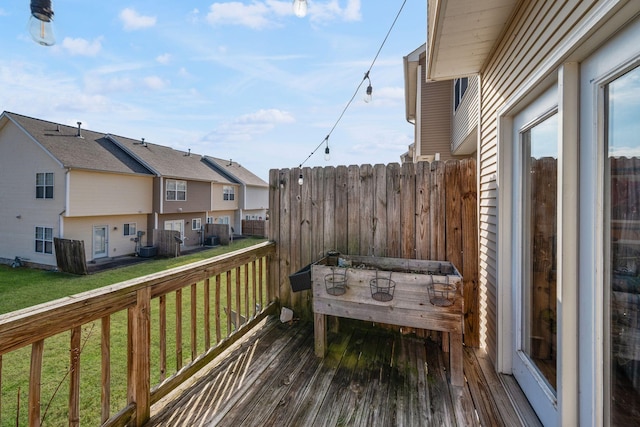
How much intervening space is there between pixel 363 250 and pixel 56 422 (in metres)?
3.23

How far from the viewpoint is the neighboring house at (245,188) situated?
66.3 ft

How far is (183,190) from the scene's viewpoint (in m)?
15.8

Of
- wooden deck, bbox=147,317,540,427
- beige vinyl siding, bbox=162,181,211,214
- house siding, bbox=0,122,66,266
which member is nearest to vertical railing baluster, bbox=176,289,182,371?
wooden deck, bbox=147,317,540,427

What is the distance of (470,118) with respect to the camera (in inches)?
195

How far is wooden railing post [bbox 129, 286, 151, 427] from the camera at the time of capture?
5.70 feet

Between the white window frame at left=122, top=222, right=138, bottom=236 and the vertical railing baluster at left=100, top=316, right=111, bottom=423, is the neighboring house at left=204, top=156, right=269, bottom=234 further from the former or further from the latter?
the vertical railing baluster at left=100, top=316, right=111, bottom=423

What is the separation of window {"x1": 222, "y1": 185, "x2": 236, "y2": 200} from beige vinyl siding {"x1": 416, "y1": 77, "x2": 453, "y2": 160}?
1449cm

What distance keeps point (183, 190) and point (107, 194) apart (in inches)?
155

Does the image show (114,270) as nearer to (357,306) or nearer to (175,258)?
(175,258)

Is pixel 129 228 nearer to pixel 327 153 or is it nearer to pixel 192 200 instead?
pixel 192 200

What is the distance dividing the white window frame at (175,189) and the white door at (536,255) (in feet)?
51.3

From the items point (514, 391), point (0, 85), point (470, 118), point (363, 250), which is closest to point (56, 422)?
point (363, 250)

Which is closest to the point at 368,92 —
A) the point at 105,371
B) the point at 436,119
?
the point at 436,119

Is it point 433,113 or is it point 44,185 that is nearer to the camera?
point 433,113
